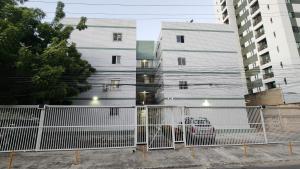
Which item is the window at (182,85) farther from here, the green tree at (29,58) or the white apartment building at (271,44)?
the green tree at (29,58)

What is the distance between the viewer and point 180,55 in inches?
910

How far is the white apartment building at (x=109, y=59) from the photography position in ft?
67.1

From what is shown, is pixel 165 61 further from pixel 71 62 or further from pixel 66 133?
pixel 66 133

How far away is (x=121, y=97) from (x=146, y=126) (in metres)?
10.00

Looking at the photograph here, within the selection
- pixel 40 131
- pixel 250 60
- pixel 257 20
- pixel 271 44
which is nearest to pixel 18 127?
pixel 40 131

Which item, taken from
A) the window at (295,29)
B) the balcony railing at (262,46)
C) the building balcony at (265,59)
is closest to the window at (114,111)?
the building balcony at (265,59)

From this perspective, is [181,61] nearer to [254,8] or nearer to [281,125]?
[281,125]

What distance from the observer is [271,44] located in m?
27.8

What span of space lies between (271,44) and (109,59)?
23.3 meters

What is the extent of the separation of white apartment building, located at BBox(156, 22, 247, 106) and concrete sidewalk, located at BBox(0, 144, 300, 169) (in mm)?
10689

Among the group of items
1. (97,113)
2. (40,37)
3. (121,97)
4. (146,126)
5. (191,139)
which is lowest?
(191,139)

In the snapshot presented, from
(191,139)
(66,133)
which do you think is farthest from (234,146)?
(66,133)

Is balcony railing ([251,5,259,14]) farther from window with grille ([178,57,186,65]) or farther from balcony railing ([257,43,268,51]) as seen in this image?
window with grille ([178,57,186,65])

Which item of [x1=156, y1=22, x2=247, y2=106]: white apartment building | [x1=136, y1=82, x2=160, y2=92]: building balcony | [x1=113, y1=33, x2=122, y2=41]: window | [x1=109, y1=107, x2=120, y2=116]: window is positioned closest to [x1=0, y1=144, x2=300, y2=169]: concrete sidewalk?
[x1=109, y1=107, x2=120, y2=116]: window
